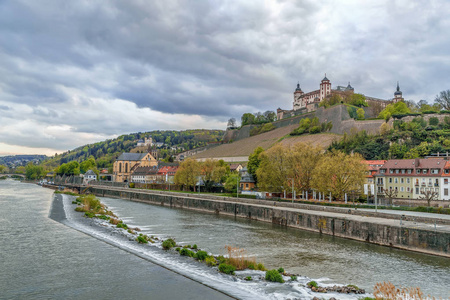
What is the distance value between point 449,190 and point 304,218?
21546mm

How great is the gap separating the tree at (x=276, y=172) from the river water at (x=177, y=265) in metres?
20.6

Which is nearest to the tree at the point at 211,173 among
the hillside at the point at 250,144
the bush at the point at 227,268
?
the hillside at the point at 250,144

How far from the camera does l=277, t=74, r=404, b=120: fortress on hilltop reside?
125 metres

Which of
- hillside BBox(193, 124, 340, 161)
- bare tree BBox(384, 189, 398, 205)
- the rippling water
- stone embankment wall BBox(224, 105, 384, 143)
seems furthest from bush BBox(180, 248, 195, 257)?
hillside BBox(193, 124, 340, 161)

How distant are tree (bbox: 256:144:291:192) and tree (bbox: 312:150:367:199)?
7539 mm

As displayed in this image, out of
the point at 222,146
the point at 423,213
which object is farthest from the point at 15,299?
the point at 222,146

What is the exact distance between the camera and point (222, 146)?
14175 centimetres

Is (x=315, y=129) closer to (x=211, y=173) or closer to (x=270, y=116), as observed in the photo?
(x=270, y=116)

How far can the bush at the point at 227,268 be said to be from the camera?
15759 mm

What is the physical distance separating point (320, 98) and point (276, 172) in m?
98.5

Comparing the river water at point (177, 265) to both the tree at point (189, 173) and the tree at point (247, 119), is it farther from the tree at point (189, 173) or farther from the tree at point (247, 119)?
the tree at point (247, 119)

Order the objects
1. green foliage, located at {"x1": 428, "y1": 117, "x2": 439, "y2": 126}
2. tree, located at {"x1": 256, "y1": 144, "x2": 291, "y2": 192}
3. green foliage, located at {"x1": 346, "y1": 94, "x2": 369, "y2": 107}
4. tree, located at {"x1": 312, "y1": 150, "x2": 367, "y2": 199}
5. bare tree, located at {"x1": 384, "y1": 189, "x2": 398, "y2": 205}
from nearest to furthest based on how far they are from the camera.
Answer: tree, located at {"x1": 312, "y1": 150, "x2": 367, "y2": 199} < bare tree, located at {"x1": 384, "y1": 189, "x2": 398, "y2": 205} < tree, located at {"x1": 256, "y1": 144, "x2": 291, "y2": 192} < green foliage, located at {"x1": 428, "y1": 117, "x2": 439, "y2": 126} < green foliage, located at {"x1": 346, "y1": 94, "x2": 369, "y2": 107}

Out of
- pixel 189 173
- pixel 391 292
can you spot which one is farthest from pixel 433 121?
pixel 391 292

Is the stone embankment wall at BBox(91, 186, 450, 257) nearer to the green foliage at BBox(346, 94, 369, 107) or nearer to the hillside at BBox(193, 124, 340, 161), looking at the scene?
the hillside at BBox(193, 124, 340, 161)
